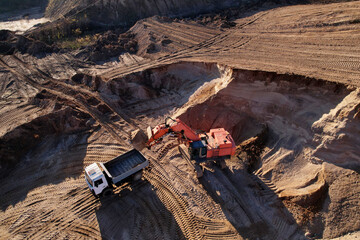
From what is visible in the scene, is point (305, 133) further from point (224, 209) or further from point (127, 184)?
point (127, 184)

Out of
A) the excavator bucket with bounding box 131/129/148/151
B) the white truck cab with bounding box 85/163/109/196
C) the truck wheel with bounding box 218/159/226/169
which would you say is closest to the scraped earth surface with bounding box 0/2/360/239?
the truck wheel with bounding box 218/159/226/169

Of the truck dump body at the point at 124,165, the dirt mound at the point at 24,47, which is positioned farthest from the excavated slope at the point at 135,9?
the truck dump body at the point at 124,165

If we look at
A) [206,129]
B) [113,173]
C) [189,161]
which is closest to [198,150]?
[189,161]

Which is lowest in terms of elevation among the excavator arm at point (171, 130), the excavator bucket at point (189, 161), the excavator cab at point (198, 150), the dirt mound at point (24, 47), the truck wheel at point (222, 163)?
the truck wheel at point (222, 163)

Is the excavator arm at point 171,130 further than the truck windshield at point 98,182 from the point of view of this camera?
Yes

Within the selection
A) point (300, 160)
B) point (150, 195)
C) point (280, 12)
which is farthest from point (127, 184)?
point (280, 12)

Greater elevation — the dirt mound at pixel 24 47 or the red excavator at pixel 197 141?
the dirt mound at pixel 24 47

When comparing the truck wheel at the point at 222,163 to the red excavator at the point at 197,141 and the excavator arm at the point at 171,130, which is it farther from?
the excavator arm at the point at 171,130
